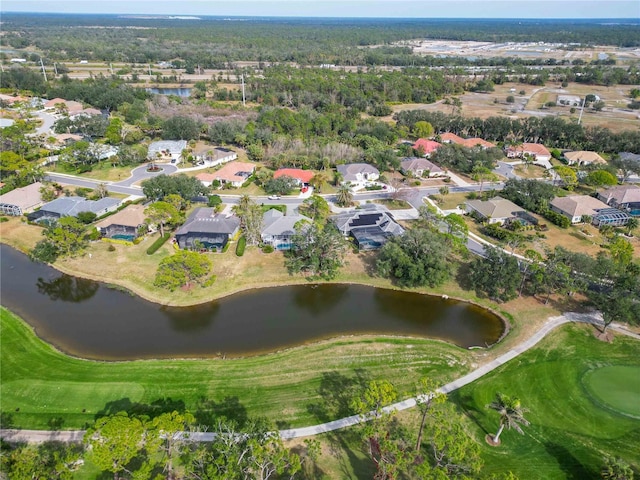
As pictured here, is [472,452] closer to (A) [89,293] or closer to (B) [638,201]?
(A) [89,293]

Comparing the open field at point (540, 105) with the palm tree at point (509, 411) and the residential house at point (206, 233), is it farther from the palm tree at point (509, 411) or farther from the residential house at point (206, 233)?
the palm tree at point (509, 411)

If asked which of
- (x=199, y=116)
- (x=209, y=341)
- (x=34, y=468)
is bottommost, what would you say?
(x=209, y=341)

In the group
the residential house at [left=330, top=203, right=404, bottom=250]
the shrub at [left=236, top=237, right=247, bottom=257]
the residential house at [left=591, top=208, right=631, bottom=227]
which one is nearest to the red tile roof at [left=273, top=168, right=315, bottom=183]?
the residential house at [left=330, top=203, right=404, bottom=250]

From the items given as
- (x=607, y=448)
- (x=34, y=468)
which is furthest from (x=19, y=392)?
(x=607, y=448)

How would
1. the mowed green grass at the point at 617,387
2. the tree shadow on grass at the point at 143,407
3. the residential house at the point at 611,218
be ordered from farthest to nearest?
the residential house at the point at 611,218
the mowed green grass at the point at 617,387
the tree shadow on grass at the point at 143,407

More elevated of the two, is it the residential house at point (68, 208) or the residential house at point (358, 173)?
the residential house at point (358, 173)

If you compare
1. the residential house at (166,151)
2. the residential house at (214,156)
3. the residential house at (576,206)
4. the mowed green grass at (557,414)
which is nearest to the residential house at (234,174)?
the residential house at (214,156)

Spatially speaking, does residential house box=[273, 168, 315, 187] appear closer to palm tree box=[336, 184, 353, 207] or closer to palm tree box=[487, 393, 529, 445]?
palm tree box=[336, 184, 353, 207]

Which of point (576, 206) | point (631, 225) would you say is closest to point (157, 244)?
point (576, 206)
